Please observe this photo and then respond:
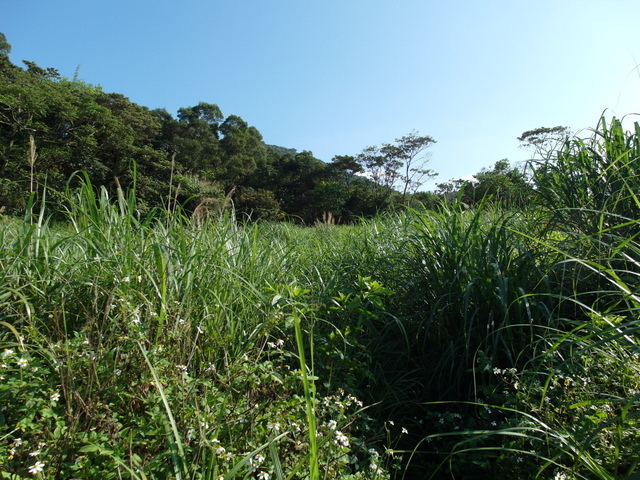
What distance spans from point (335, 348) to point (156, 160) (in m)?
15.6

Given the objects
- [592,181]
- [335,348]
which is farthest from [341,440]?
[592,181]

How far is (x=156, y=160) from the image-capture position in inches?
583

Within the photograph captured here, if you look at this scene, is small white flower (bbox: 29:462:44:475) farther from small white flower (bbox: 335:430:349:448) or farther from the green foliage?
the green foliage

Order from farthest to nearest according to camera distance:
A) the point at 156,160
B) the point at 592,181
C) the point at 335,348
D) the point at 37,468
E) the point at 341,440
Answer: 1. the point at 156,160
2. the point at 592,181
3. the point at 335,348
4. the point at 341,440
5. the point at 37,468

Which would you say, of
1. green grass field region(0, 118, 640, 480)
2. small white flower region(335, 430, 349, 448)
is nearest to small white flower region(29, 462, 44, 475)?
green grass field region(0, 118, 640, 480)

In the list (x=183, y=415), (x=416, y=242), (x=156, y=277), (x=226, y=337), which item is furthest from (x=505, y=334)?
(x=156, y=277)

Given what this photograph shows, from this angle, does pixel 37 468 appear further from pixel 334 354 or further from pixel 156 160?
pixel 156 160

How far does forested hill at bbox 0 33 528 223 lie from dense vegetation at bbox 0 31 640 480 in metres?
0.83

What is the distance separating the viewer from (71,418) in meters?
0.90

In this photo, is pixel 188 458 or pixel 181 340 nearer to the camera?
pixel 188 458

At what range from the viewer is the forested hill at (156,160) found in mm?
10320

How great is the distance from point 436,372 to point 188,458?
4.11ft

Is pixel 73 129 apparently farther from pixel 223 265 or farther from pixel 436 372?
pixel 436 372

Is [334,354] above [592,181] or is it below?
below
